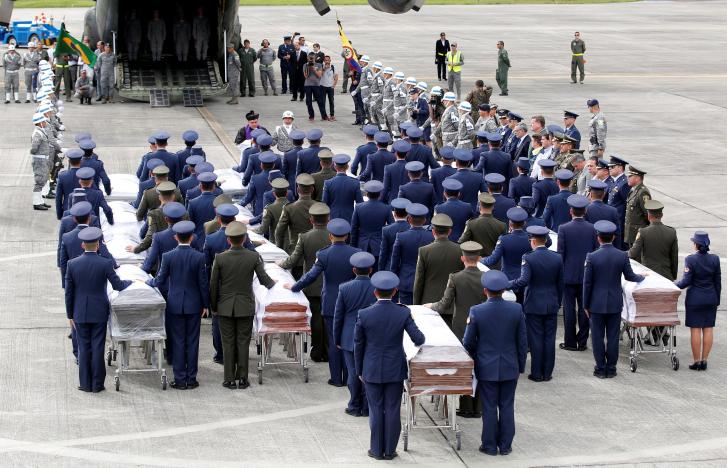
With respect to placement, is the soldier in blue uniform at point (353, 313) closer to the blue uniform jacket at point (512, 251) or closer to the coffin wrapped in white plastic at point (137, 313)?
the coffin wrapped in white plastic at point (137, 313)

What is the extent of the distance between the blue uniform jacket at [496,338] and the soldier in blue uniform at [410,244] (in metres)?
2.27

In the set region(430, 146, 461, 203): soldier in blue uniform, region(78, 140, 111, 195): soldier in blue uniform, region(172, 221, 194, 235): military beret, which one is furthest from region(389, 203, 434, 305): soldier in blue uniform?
region(78, 140, 111, 195): soldier in blue uniform

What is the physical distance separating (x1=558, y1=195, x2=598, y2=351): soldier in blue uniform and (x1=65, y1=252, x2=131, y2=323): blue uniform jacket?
504cm

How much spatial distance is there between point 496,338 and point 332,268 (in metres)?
2.26

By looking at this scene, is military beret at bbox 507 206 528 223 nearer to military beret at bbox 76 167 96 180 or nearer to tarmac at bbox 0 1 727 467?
tarmac at bbox 0 1 727 467

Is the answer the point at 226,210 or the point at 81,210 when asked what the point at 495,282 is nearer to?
the point at 226,210

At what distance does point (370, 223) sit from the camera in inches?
558

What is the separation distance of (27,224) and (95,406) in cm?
828

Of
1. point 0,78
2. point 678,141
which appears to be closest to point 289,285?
point 678,141

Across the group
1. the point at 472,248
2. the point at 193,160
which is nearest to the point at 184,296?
the point at 472,248

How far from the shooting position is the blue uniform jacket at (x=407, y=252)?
1283 centimetres

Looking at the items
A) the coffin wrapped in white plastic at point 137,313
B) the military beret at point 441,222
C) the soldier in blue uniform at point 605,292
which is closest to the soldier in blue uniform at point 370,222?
the military beret at point 441,222

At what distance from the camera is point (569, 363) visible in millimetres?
13234

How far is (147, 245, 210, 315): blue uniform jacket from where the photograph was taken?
12.2 m
